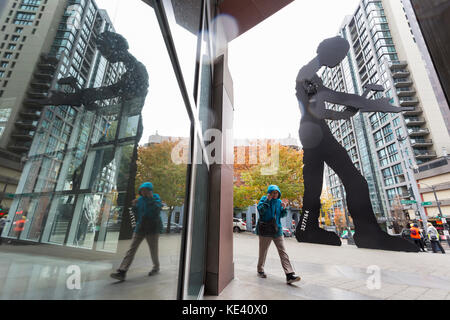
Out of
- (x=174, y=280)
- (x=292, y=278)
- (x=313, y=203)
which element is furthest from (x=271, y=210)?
(x=313, y=203)

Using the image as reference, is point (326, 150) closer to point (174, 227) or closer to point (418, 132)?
point (174, 227)

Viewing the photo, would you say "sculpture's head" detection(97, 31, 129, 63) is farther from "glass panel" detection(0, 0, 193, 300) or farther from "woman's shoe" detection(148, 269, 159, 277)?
"woman's shoe" detection(148, 269, 159, 277)

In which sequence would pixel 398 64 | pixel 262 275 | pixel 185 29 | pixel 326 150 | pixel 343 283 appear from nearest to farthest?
pixel 185 29
pixel 343 283
pixel 262 275
pixel 326 150
pixel 398 64

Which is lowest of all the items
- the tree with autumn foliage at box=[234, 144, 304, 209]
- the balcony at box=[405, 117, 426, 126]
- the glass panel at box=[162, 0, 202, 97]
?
the glass panel at box=[162, 0, 202, 97]

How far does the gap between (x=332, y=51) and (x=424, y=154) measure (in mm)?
38111

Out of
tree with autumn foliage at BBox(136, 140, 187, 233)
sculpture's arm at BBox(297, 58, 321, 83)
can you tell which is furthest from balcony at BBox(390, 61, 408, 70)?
tree with autumn foliage at BBox(136, 140, 187, 233)

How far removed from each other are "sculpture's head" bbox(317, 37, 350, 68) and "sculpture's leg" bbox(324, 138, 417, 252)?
138 inches

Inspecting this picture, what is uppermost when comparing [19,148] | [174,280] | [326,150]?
[326,150]

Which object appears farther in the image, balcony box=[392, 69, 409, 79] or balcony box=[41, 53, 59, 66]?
balcony box=[392, 69, 409, 79]

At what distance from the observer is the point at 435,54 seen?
1806 millimetres

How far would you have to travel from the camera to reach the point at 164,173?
123 cm

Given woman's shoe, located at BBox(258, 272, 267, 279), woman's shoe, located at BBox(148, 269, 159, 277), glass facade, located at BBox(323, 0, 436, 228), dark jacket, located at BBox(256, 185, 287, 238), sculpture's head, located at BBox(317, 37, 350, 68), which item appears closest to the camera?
woman's shoe, located at BBox(148, 269, 159, 277)

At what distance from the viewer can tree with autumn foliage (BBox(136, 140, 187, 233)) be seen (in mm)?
913
